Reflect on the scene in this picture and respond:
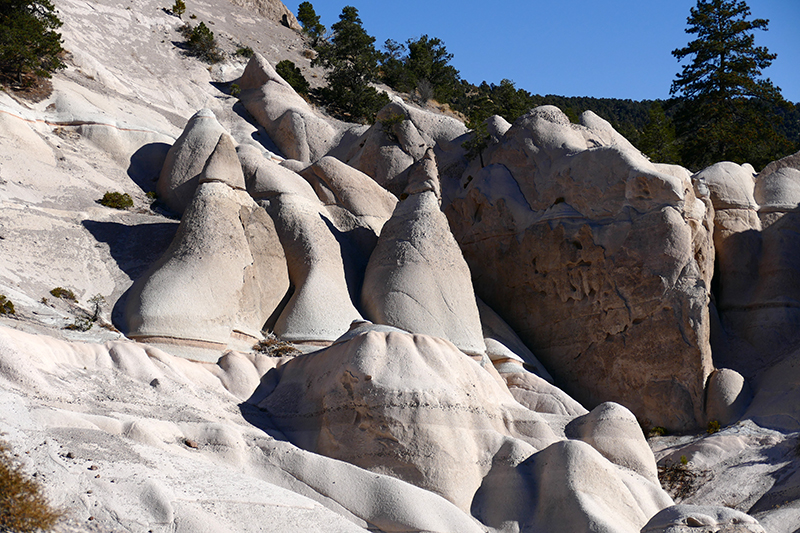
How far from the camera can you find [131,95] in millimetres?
27109

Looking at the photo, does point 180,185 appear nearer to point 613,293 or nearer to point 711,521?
point 613,293

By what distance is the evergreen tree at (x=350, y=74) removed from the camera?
117 feet

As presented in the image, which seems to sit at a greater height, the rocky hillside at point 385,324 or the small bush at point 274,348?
the rocky hillside at point 385,324

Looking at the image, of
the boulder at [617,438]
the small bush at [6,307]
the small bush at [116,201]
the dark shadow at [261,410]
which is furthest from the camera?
the small bush at [116,201]

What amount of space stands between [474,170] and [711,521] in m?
16.3

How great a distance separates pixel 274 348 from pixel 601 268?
8.58m


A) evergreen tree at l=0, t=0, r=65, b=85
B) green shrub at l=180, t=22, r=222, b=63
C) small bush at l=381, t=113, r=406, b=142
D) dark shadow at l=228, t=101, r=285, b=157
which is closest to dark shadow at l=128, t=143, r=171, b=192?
evergreen tree at l=0, t=0, r=65, b=85

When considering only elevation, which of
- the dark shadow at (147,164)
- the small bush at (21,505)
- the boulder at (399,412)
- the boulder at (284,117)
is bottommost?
the small bush at (21,505)

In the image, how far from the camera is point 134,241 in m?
18.1

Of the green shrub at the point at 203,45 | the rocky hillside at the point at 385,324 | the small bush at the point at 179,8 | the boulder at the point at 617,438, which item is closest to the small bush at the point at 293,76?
the green shrub at the point at 203,45

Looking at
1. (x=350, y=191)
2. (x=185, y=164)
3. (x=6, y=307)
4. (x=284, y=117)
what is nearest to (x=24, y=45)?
(x=185, y=164)

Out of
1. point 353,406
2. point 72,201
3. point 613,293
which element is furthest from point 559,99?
point 353,406

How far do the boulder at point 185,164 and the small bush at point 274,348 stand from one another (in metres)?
5.79

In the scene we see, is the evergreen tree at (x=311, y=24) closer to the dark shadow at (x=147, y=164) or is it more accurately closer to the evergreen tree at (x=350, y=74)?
the evergreen tree at (x=350, y=74)
